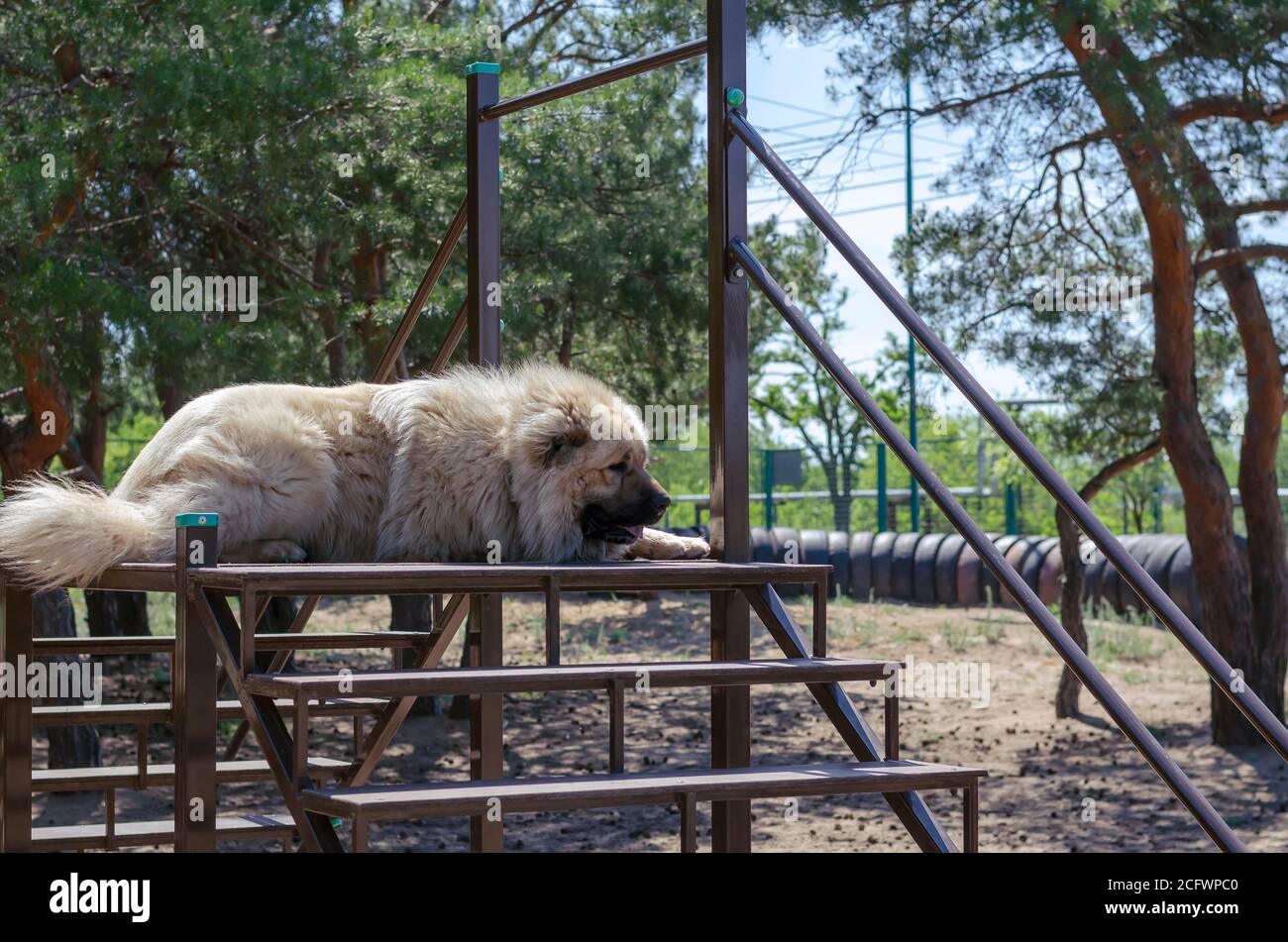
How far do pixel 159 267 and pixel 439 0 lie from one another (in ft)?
11.9

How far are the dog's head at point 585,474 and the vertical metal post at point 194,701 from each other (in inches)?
46.7

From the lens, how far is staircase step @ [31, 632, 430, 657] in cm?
505

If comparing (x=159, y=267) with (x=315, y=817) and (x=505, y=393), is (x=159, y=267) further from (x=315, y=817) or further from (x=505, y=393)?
(x=315, y=817)

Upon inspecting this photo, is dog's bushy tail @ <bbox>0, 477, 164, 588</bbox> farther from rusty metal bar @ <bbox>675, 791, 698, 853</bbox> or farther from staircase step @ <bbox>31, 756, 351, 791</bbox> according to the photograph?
rusty metal bar @ <bbox>675, 791, 698, 853</bbox>

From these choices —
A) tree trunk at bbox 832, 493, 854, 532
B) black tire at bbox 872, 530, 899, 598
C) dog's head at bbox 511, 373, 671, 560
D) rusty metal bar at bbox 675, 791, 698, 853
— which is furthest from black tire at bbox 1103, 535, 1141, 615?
rusty metal bar at bbox 675, 791, 698, 853

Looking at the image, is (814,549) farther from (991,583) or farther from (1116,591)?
(1116,591)

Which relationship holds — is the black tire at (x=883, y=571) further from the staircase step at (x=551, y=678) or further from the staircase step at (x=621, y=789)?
the staircase step at (x=621, y=789)

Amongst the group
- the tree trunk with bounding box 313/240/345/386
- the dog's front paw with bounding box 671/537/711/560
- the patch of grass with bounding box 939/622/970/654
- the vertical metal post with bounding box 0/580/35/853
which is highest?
the tree trunk with bounding box 313/240/345/386

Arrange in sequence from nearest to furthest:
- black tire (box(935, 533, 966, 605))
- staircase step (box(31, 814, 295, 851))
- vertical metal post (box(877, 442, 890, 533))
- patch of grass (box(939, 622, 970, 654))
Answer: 1. staircase step (box(31, 814, 295, 851))
2. patch of grass (box(939, 622, 970, 654))
3. black tire (box(935, 533, 966, 605))
4. vertical metal post (box(877, 442, 890, 533))

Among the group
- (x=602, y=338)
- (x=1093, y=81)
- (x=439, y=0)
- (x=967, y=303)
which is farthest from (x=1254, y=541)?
(x=439, y=0)

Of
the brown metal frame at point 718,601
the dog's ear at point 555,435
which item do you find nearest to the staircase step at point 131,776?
the brown metal frame at point 718,601

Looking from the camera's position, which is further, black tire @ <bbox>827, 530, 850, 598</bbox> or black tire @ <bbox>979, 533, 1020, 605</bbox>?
black tire @ <bbox>827, 530, 850, 598</bbox>

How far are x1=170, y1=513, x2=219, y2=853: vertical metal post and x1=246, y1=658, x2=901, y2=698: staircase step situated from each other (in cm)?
28

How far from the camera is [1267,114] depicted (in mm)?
9938
